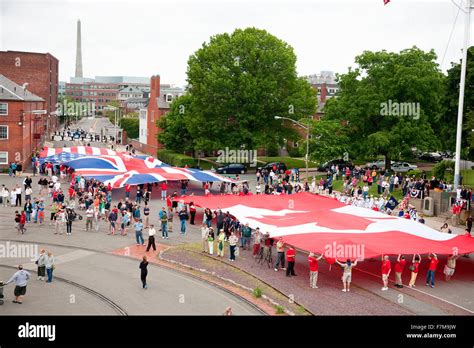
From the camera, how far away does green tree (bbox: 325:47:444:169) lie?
170 ft

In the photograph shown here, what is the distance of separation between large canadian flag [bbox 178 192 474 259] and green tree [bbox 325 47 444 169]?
2268cm

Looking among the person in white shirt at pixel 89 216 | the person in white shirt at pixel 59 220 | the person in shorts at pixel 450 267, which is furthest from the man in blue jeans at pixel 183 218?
the person in shorts at pixel 450 267

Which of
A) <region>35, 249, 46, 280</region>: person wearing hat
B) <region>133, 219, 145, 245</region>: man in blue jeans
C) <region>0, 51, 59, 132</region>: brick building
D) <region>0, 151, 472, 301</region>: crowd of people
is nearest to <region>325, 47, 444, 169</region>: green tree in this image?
<region>0, 151, 472, 301</region>: crowd of people

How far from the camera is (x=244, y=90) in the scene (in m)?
56.5

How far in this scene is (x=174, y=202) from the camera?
35250 mm

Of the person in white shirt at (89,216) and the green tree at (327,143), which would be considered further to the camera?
the green tree at (327,143)

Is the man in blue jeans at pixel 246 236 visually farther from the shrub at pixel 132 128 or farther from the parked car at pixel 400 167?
the shrub at pixel 132 128

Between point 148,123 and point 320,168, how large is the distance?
37.7m

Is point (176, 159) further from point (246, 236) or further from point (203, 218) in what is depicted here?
point (246, 236)

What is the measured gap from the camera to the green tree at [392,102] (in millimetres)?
51875

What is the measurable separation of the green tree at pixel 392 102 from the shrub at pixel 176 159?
55.6 ft

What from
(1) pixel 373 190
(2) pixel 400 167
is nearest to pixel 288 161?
(2) pixel 400 167
